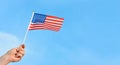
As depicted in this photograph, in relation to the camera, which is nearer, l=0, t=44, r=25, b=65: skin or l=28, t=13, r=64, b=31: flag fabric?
l=0, t=44, r=25, b=65: skin

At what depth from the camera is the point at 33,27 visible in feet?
76.0

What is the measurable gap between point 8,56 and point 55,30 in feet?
29.5

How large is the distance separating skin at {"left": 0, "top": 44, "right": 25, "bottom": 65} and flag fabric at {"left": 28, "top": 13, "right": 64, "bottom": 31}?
26.3ft

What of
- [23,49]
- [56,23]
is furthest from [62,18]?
[23,49]

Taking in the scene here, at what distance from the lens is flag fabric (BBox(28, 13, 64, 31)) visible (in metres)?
23.3

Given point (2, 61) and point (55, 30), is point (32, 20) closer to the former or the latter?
point (55, 30)

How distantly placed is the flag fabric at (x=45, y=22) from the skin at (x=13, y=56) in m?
8.01

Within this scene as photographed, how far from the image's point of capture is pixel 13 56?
48.0 feet

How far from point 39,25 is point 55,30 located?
0.92m

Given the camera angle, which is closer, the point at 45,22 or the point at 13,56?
the point at 13,56

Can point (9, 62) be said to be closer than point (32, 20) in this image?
Yes

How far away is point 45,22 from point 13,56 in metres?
9.40

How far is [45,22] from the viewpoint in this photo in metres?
23.9

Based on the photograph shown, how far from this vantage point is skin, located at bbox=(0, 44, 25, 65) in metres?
14.4
